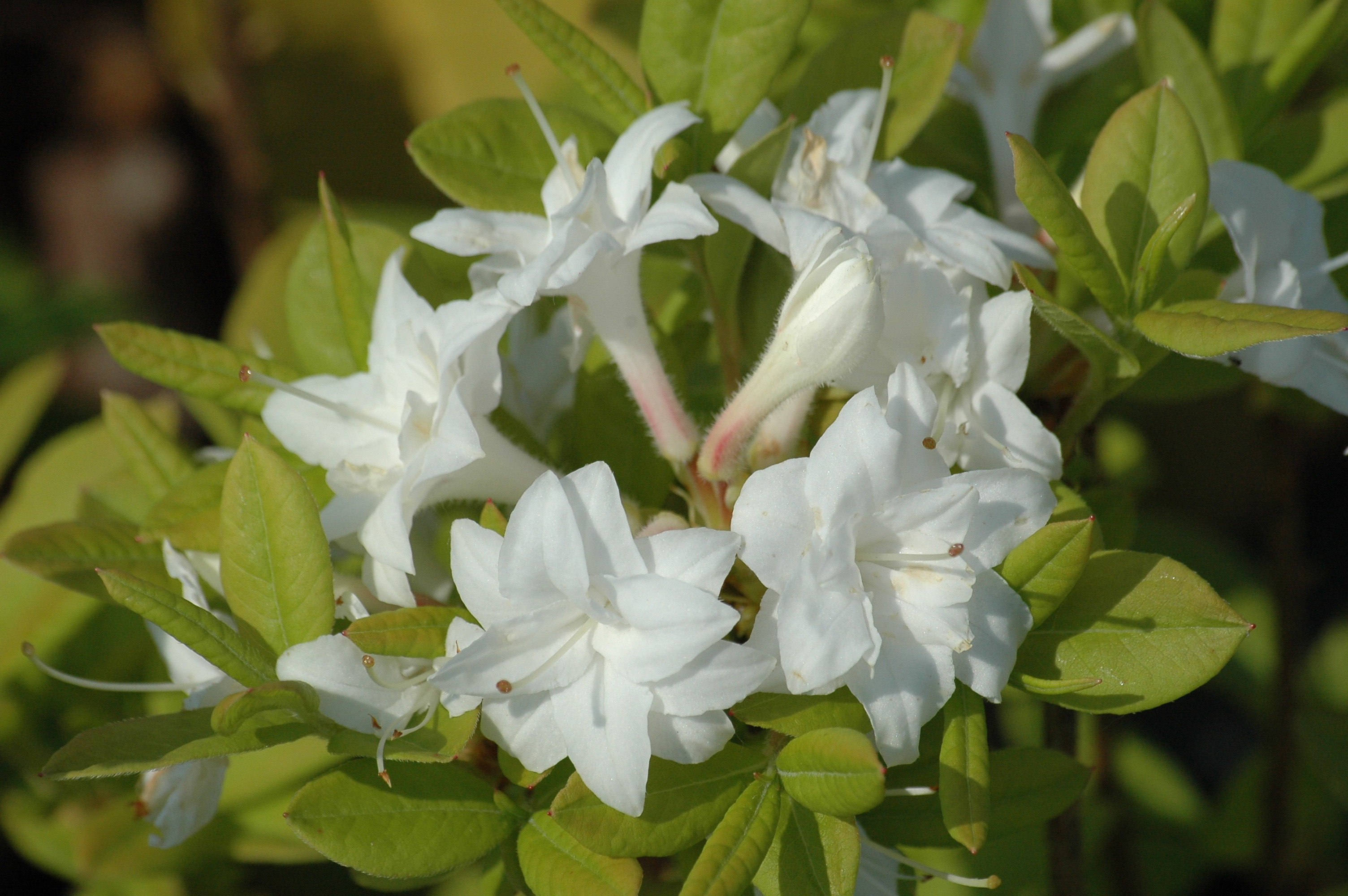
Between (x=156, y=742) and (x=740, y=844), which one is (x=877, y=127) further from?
(x=156, y=742)

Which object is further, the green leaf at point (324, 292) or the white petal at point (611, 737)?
the green leaf at point (324, 292)

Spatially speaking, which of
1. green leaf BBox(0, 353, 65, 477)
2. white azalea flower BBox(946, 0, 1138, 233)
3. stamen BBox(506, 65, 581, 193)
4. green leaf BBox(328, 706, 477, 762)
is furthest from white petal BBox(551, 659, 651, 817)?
green leaf BBox(0, 353, 65, 477)

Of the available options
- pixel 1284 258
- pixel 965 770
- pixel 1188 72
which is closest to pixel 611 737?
pixel 965 770

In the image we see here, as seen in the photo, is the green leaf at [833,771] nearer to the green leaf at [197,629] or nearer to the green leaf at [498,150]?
the green leaf at [197,629]

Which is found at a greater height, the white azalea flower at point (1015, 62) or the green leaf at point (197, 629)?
the white azalea flower at point (1015, 62)

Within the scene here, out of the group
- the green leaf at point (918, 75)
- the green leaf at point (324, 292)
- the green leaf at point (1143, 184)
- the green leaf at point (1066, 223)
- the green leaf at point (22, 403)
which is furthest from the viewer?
the green leaf at point (22, 403)

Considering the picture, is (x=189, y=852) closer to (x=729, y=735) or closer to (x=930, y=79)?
(x=729, y=735)

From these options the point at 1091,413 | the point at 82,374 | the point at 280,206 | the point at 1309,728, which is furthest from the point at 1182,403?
the point at 82,374

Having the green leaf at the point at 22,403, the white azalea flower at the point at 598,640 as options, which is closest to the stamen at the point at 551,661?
the white azalea flower at the point at 598,640
